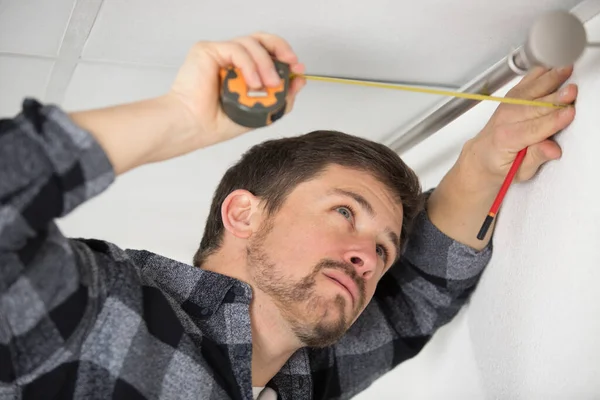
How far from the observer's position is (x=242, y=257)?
115 cm

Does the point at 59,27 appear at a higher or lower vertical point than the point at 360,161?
higher

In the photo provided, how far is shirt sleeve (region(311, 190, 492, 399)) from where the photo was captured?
1.28m

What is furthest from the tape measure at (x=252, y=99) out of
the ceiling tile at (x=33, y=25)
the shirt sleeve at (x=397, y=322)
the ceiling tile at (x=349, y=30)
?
the shirt sleeve at (x=397, y=322)

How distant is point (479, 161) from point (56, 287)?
2.14ft

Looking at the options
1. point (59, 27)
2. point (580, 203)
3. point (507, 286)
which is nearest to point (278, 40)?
point (59, 27)

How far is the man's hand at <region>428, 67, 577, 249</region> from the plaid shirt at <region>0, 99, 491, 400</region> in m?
0.03

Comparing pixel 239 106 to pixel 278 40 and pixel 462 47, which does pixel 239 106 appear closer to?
pixel 278 40

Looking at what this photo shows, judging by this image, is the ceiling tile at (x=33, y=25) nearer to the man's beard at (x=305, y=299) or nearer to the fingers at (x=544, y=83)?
the man's beard at (x=305, y=299)

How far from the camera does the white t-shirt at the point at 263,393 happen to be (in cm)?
118

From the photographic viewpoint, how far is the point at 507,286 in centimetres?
114

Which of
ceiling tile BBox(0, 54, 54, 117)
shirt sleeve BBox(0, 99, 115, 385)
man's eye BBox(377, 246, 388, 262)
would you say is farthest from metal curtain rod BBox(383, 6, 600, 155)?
ceiling tile BBox(0, 54, 54, 117)

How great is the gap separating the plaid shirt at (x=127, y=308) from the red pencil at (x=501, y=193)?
9cm

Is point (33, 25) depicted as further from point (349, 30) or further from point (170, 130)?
point (349, 30)

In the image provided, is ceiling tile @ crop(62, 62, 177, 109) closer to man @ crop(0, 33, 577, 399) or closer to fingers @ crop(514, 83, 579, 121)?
man @ crop(0, 33, 577, 399)
